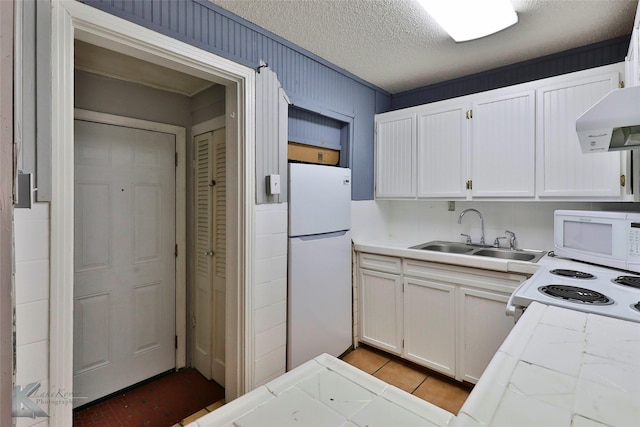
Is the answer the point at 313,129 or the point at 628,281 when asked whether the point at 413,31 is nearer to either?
the point at 313,129

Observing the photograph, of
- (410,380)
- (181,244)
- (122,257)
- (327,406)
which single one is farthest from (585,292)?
(122,257)

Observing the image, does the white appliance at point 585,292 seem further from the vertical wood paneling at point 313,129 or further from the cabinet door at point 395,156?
the vertical wood paneling at point 313,129

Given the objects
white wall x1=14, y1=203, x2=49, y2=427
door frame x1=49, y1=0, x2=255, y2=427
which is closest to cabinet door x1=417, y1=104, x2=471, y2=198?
door frame x1=49, y1=0, x2=255, y2=427

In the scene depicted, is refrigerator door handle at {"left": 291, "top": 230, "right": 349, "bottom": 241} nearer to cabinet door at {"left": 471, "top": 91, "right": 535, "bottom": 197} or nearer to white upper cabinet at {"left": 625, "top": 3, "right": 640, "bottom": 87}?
cabinet door at {"left": 471, "top": 91, "right": 535, "bottom": 197}

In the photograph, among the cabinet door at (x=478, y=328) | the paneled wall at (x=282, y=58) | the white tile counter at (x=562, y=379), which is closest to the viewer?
the white tile counter at (x=562, y=379)

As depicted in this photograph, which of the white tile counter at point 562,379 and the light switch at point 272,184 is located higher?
the light switch at point 272,184

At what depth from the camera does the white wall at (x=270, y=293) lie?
1.96 metres

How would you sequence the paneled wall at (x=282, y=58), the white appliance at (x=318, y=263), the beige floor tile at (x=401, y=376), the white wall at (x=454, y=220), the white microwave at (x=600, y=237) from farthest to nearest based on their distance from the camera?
the white wall at (x=454, y=220), the beige floor tile at (x=401, y=376), the white appliance at (x=318, y=263), the white microwave at (x=600, y=237), the paneled wall at (x=282, y=58)

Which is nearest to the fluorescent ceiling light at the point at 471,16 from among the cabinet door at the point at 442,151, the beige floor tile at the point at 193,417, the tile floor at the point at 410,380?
the cabinet door at the point at 442,151

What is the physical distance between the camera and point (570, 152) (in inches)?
79.6

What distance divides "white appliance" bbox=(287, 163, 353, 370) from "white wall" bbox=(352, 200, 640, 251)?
0.35m

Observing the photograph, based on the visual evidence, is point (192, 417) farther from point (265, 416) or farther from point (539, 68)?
point (539, 68)

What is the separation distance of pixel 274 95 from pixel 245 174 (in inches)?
22.3

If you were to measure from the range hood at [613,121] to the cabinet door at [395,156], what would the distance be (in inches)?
54.4
